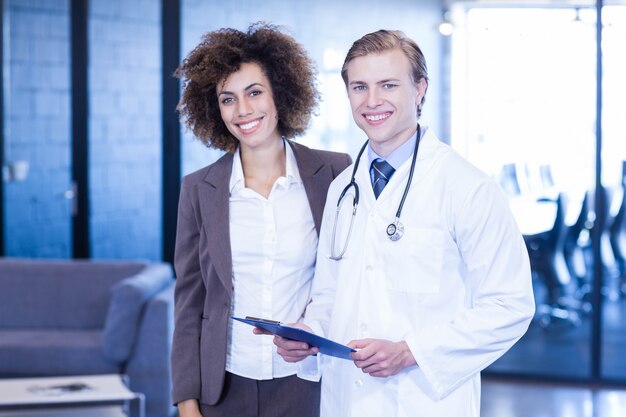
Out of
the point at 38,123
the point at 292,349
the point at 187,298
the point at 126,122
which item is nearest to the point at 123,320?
the point at 126,122

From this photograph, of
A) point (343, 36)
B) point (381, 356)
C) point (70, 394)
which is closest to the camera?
point (381, 356)

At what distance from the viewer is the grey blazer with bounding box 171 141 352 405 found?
218 cm

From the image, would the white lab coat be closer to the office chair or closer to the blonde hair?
the blonde hair

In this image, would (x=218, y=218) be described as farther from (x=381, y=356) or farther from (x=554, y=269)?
A: (x=554, y=269)

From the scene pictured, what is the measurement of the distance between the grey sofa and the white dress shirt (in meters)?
2.10

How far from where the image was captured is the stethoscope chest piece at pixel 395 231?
188 cm

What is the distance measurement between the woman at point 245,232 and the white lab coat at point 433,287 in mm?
211

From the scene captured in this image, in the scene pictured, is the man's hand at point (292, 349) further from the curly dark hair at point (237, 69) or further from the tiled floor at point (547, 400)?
the tiled floor at point (547, 400)

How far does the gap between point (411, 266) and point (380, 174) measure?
0.77ft

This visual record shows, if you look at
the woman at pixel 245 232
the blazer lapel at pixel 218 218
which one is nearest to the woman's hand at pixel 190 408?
the woman at pixel 245 232

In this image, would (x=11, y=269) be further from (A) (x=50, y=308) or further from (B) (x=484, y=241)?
(B) (x=484, y=241)

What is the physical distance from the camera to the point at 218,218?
2.19 meters

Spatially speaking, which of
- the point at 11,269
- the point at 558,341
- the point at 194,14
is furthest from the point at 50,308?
the point at 558,341

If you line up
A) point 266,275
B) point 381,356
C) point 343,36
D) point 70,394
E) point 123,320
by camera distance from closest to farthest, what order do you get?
point 381,356 < point 266,275 < point 70,394 < point 123,320 < point 343,36
